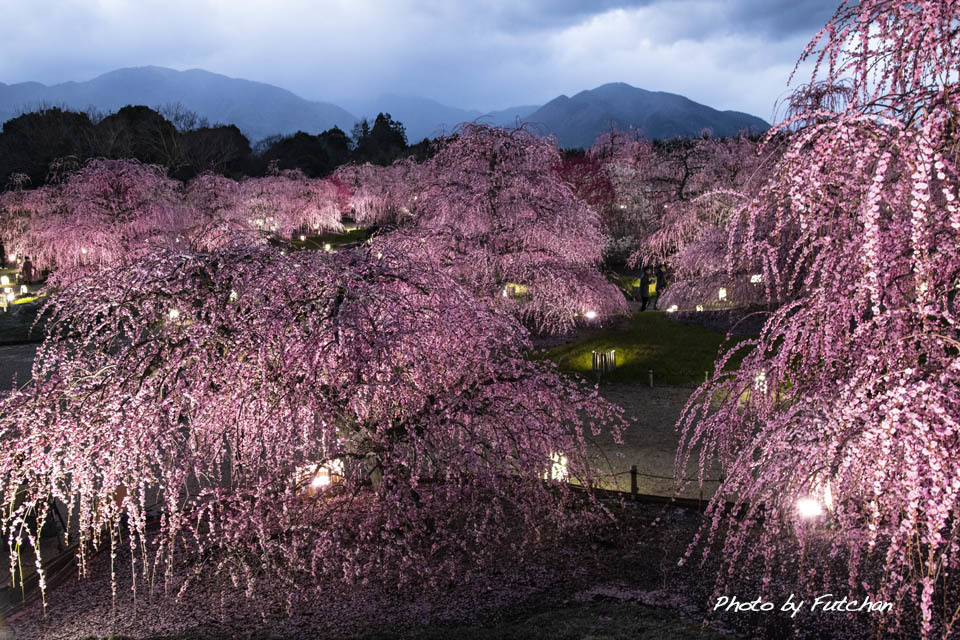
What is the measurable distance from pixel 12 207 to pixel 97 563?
26.6m

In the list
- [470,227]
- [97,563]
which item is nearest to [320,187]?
[470,227]

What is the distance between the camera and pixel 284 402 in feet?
21.9

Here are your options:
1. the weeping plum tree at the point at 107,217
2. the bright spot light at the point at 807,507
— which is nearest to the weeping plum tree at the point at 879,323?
the bright spot light at the point at 807,507

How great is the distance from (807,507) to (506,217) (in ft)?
41.6

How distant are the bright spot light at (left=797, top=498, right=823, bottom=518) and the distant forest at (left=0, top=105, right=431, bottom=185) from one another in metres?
27.8

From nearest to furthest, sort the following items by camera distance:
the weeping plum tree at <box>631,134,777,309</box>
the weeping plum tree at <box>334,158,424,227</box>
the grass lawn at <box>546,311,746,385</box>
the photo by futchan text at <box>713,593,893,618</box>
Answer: the photo by futchan text at <box>713,593,893,618</box>
the grass lawn at <box>546,311,746,385</box>
the weeping plum tree at <box>631,134,777,309</box>
the weeping plum tree at <box>334,158,424,227</box>

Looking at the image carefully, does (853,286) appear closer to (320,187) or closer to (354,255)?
(354,255)

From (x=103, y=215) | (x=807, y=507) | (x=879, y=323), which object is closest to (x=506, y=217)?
(x=807, y=507)

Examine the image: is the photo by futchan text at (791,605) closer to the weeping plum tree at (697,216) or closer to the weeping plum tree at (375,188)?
the weeping plum tree at (697,216)

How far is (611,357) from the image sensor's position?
19375mm

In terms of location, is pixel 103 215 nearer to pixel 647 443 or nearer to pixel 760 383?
pixel 647 443

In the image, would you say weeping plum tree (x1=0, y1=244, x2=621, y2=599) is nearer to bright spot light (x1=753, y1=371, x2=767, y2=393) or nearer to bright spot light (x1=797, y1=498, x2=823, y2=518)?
bright spot light (x1=753, y1=371, x2=767, y2=393)

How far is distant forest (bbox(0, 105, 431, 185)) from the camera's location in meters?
42.8

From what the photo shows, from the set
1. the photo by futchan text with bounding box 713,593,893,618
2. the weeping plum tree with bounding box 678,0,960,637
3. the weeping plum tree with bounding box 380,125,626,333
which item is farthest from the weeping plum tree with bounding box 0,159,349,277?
the weeping plum tree with bounding box 678,0,960,637
